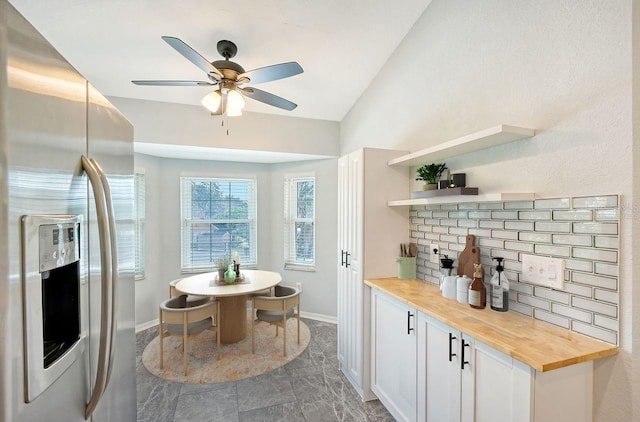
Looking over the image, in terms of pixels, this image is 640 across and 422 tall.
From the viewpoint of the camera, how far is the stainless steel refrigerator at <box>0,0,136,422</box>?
1.90 feet

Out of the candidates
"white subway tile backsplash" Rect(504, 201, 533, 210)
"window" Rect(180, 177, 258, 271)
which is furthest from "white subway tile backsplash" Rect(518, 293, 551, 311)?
"window" Rect(180, 177, 258, 271)

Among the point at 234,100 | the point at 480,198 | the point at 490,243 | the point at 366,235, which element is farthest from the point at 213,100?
the point at 490,243

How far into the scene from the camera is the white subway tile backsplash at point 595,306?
1229 millimetres

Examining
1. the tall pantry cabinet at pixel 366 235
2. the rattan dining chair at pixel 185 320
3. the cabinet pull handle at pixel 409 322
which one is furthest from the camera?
the rattan dining chair at pixel 185 320

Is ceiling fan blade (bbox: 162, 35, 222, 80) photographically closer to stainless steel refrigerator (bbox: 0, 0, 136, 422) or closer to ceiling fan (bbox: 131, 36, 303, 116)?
ceiling fan (bbox: 131, 36, 303, 116)

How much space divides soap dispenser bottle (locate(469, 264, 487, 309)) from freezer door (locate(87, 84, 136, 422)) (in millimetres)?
1741

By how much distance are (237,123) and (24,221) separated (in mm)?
Answer: 3107

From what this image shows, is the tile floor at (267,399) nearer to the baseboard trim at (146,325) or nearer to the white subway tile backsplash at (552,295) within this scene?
the baseboard trim at (146,325)

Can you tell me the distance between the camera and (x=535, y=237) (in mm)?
1562

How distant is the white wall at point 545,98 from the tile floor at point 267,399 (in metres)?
1.58

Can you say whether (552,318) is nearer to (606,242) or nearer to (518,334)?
(518,334)

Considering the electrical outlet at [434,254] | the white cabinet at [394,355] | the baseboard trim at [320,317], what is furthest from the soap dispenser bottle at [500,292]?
the baseboard trim at [320,317]

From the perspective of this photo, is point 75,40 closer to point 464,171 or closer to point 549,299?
point 464,171

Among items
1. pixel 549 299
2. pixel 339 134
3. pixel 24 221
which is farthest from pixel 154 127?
pixel 549 299
